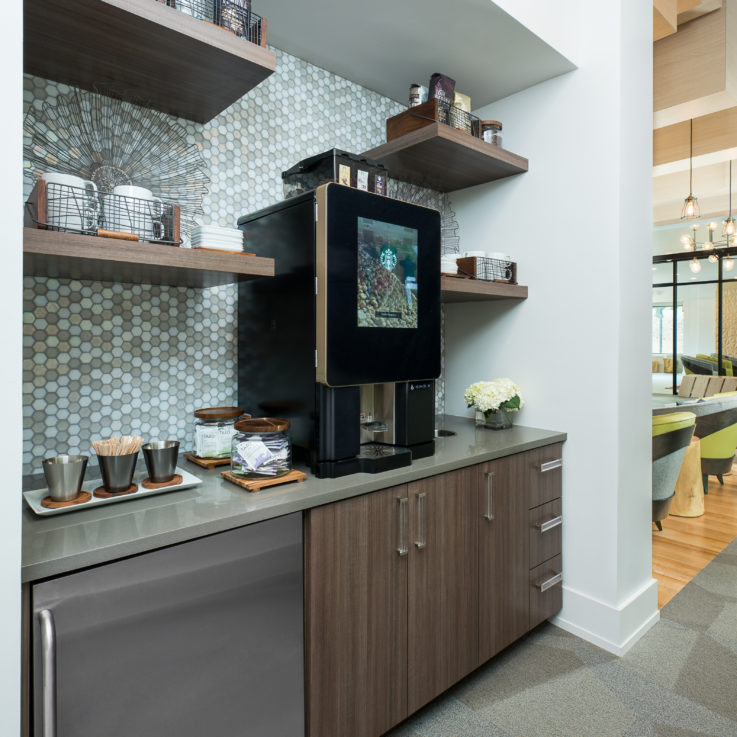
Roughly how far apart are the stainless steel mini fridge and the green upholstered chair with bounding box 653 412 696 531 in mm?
2830

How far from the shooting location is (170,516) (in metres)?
1.11

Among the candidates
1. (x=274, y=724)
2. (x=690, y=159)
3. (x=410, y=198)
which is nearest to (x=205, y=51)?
(x=410, y=198)

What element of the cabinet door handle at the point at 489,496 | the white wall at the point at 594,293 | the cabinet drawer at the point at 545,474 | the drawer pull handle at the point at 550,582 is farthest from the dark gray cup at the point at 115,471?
the white wall at the point at 594,293

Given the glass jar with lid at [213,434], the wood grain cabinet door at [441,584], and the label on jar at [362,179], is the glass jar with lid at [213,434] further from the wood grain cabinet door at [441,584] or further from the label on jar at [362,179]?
the label on jar at [362,179]

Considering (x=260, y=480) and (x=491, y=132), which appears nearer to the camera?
(x=260, y=480)

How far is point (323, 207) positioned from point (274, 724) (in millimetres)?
1344

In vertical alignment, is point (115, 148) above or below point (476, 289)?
above

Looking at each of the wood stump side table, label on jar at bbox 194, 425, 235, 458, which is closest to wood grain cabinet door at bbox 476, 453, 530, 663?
label on jar at bbox 194, 425, 235, 458

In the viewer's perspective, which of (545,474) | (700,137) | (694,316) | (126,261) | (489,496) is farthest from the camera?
(694,316)

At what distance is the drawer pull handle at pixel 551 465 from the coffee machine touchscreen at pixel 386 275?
92 centimetres

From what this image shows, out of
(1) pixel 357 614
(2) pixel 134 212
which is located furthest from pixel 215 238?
(1) pixel 357 614

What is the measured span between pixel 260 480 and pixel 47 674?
59 centimetres

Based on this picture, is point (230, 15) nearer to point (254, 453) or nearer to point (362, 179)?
point (362, 179)

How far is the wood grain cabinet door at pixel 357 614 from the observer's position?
1296 mm
